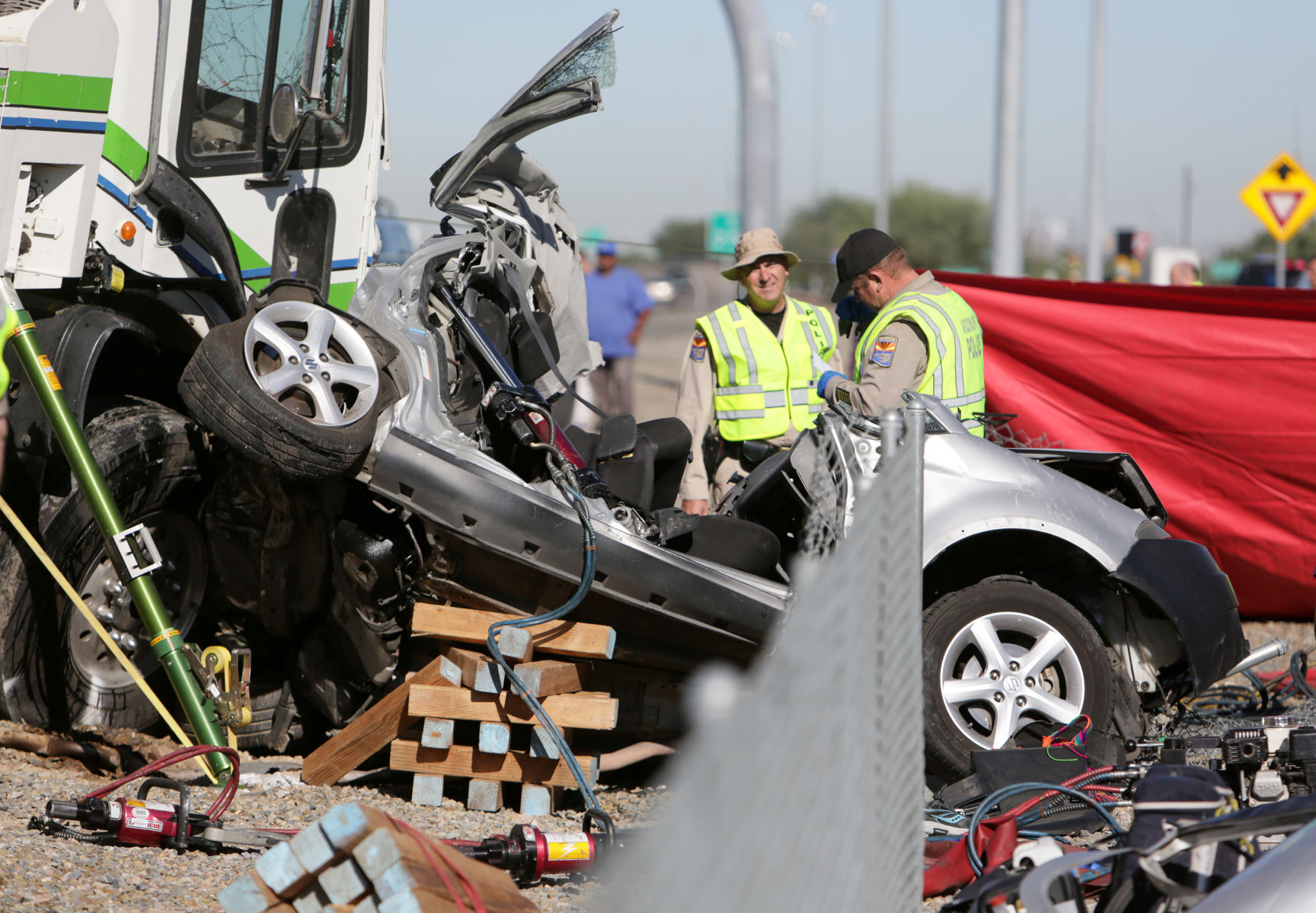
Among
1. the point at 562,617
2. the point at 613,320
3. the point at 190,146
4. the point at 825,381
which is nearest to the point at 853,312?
the point at 825,381

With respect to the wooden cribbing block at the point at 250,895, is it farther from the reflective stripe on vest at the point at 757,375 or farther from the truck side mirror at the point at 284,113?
the reflective stripe on vest at the point at 757,375

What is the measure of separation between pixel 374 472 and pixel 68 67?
1.79 meters

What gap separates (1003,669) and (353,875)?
2.73m

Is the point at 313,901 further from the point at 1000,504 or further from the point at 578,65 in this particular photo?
the point at 578,65

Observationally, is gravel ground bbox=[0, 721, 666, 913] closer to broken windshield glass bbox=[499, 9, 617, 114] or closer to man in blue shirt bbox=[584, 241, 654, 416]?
broken windshield glass bbox=[499, 9, 617, 114]

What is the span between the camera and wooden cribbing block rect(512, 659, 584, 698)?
415cm

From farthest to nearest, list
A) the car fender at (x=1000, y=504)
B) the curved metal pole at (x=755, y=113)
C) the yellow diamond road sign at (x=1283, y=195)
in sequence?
the yellow diamond road sign at (x=1283, y=195)
the curved metal pole at (x=755, y=113)
the car fender at (x=1000, y=504)

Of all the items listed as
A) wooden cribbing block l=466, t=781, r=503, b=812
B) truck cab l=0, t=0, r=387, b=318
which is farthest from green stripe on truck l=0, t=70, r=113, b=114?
wooden cribbing block l=466, t=781, r=503, b=812

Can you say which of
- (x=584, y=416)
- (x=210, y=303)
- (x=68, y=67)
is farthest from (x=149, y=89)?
(x=584, y=416)

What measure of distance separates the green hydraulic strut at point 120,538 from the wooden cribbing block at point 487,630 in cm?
77

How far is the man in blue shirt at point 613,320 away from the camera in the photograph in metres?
12.5

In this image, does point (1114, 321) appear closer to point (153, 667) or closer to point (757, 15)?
point (757, 15)

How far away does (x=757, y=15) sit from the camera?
7969 millimetres

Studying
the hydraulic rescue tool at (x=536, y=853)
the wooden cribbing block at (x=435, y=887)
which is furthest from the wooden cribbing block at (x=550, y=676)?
the wooden cribbing block at (x=435, y=887)
